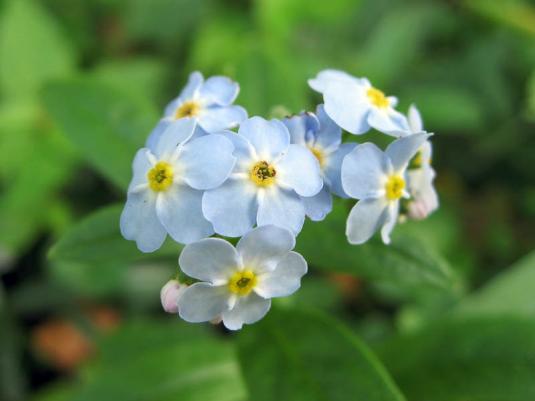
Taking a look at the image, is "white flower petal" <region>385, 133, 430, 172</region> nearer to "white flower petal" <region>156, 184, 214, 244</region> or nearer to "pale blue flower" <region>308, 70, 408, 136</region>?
"pale blue flower" <region>308, 70, 408, 136</region>

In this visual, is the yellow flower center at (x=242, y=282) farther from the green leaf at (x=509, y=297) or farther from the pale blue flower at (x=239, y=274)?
the green leaf at (x=509, y=297)

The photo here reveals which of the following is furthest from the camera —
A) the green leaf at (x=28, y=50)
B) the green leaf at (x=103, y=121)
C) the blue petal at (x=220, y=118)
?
the green leaf at (x=28, y=50)

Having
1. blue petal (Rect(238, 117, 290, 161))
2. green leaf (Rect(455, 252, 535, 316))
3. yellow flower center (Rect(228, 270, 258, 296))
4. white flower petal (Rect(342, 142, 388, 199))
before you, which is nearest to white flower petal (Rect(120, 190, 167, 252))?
yellow flower center (Rect(228, 270, 258, 296))

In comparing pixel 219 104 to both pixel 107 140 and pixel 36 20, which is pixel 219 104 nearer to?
pixel 107 140

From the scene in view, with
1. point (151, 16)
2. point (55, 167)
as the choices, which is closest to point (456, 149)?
point (151, 16)

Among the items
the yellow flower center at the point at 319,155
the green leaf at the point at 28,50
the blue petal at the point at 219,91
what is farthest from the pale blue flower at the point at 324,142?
the green leaf at the point at 28,50

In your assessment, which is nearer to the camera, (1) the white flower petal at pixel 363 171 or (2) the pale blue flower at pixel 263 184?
(2) the pale blue flower at pixel 263 184
